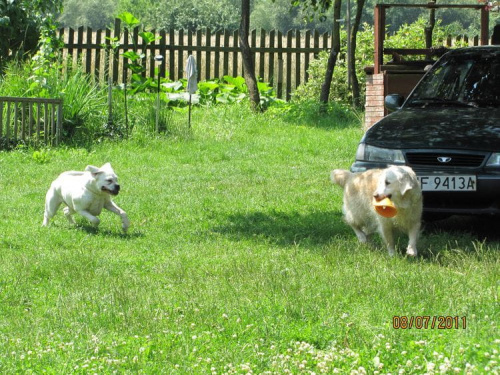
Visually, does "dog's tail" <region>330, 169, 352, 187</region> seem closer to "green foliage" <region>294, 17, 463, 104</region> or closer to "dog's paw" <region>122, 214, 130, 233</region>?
"dog's paw" <region>122, 214, 130, 233</region>

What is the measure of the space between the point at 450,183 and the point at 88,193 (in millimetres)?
3438

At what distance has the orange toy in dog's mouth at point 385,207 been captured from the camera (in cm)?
684

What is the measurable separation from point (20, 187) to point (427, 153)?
6.02 meters

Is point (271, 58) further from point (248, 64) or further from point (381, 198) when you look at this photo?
point (381, 198)

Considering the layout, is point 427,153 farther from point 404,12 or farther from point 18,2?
point 404,12

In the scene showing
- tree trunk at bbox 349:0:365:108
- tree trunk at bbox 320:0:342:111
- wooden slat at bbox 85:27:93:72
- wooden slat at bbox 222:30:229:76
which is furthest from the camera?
wooden slat at bbox 222:30:229:76

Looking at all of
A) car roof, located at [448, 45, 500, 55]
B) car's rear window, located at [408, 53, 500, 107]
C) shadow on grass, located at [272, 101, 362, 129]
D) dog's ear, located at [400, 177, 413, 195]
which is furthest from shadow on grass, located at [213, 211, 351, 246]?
shadow on grass, located at [272, 101, 362, 129]

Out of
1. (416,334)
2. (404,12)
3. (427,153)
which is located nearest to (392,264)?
(427,153)

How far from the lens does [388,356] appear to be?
445cm

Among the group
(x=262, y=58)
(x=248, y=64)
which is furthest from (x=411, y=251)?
(x=262, y=58)
